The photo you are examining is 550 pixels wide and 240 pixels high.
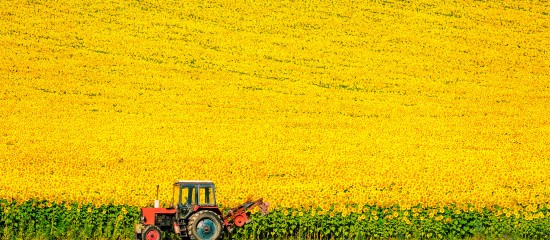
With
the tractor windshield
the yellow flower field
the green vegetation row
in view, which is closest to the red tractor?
the tractor windshield

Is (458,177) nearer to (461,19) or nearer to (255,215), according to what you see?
(255,215)

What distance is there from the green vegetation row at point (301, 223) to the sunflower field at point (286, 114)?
0.13 feet

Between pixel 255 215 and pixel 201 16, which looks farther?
pixel 201 16

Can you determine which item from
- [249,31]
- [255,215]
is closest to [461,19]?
[249,31]

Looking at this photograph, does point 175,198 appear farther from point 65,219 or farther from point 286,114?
point 286,114

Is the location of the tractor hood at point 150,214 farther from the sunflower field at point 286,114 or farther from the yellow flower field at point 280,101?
the yellow flower field at point 280,101

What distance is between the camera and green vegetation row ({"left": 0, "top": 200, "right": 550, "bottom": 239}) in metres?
16.0

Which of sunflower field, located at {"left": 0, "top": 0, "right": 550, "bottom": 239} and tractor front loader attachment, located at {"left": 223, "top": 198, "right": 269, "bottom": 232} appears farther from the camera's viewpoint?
sunflower field, located at {"left": 0, "top": 0, "right": 550, "bottom": 239}

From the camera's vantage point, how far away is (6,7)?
4641 centimetres

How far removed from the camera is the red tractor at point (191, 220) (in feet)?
44.0

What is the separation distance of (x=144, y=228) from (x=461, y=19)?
129 feet

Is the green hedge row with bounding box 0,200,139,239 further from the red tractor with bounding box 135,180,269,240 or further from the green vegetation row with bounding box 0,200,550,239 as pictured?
the red tractor with bounding box 135,180,269,240

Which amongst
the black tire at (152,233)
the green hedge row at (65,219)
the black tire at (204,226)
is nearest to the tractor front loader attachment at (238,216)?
the black tire at (204,226)

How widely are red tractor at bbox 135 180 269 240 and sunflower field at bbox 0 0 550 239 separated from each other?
1.94 meters
